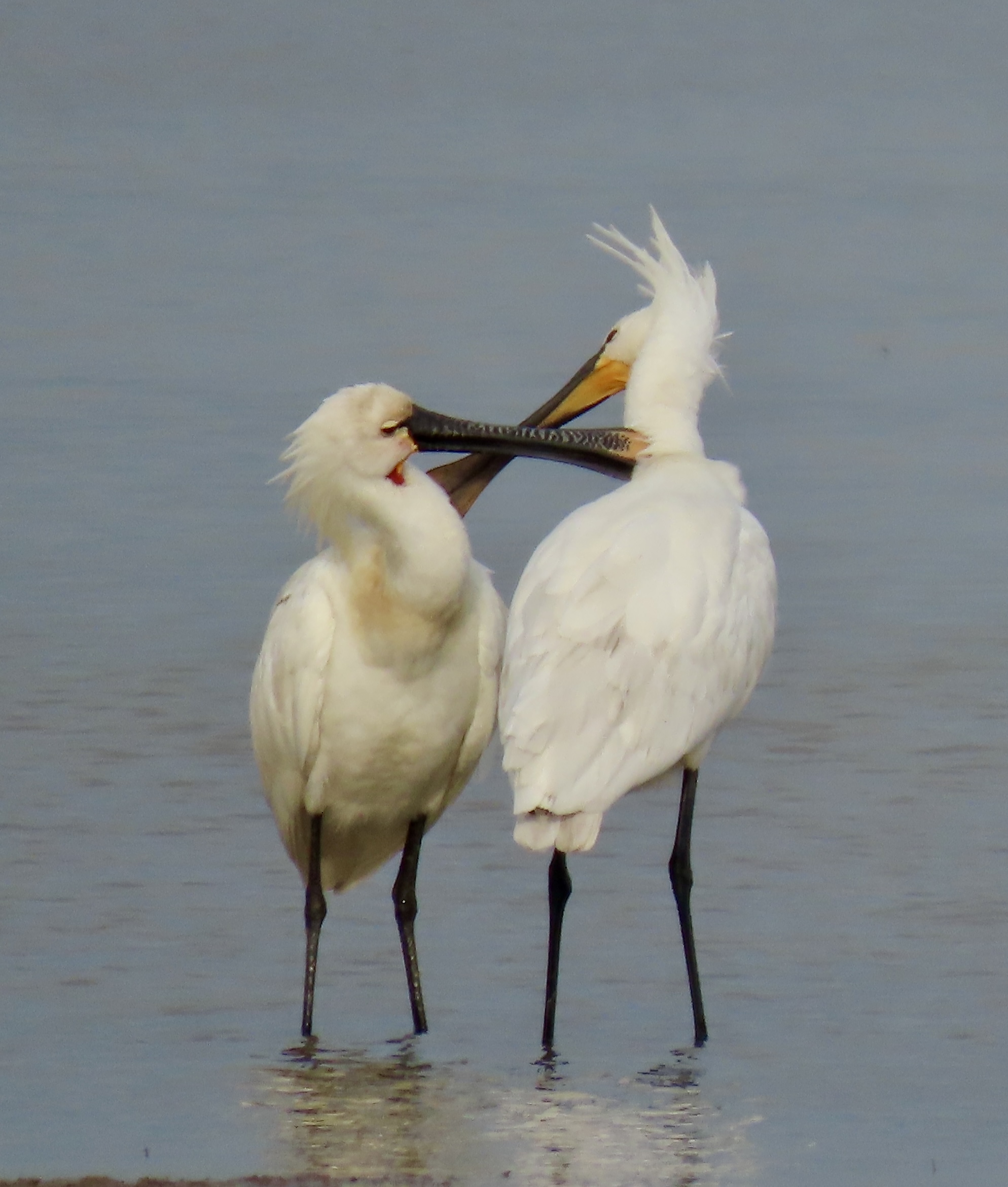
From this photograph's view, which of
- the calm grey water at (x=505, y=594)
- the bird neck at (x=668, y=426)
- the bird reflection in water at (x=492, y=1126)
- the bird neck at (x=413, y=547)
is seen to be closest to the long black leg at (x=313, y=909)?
the calm grey water at (x=505, y=594)

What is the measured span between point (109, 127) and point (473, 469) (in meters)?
14.5

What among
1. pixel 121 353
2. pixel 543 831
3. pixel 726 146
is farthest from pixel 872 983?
pixel 726 146

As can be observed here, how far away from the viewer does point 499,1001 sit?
281 inches

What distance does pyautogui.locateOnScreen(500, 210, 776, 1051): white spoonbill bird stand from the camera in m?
6.52

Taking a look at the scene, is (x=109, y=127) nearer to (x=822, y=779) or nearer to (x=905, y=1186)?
(x=822, y=779)

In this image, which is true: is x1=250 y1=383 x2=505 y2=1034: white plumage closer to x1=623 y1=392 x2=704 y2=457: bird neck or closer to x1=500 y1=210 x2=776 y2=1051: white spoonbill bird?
x1=500 y1=210 x2=776 y2=1051: white spoonbill bird

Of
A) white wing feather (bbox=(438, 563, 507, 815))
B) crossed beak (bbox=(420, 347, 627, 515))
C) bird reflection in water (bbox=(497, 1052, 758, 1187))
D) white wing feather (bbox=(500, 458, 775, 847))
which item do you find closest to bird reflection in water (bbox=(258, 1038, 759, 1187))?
bird reflection in water (bbox=(497, 1052, 758, 1187))

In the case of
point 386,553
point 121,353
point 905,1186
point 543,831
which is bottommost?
point 905,1186

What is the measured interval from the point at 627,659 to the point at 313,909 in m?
1.10

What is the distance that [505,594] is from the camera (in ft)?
36.2

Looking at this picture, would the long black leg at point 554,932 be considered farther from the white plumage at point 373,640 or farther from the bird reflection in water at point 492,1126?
the white plumage at point 373,640

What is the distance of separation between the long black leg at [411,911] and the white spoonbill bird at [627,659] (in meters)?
0.31

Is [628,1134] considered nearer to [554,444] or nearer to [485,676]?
[485,676]

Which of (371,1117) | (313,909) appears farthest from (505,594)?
(371,1117)
